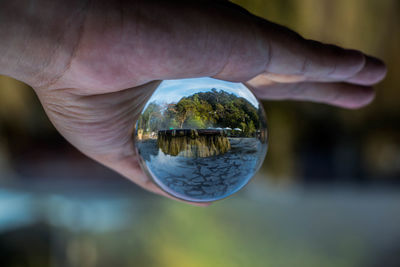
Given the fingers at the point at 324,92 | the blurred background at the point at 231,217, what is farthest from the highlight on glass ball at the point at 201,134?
the blurred background at the point at 231,217

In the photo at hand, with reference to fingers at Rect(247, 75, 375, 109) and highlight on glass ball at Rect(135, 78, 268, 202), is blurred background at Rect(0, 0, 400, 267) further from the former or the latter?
highlight on glass ball at Rect(135, 78, 268, 202)

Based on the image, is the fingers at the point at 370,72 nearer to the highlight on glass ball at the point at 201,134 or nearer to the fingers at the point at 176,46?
the fingers at the point at 176,46

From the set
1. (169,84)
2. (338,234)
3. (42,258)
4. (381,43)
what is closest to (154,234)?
(42,258)

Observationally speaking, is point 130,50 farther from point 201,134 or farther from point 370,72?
point 370,72

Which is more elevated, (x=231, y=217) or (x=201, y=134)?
(x=201, y=134)

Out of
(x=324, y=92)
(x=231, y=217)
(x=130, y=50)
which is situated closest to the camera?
(x=130, y=50)

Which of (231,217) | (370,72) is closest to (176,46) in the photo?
(370,72)

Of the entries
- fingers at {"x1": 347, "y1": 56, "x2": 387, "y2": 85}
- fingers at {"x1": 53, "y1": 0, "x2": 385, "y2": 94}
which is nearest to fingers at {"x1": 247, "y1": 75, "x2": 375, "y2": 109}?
fingers at {"x1": 347, "y1": 56, "x2": 387, "y2": 85}

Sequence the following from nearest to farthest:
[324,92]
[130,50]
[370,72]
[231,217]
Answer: [130,50]
[370,72]
[324,92]
[231,217]
